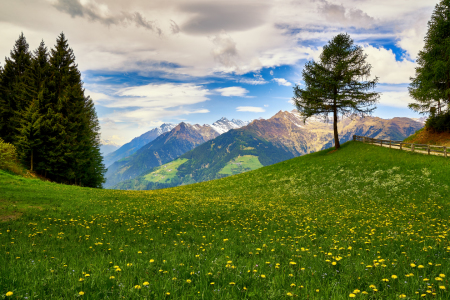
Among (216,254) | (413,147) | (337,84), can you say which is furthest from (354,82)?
(216,254)

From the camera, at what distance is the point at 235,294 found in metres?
4.41

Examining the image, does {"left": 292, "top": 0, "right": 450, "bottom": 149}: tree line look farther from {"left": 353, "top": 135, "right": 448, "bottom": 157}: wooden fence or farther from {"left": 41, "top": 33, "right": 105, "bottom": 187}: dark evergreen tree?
{"left": 41, "top": 33, "right": 105, "bottom": 187}: dark evergreen tree

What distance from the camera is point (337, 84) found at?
37406mm

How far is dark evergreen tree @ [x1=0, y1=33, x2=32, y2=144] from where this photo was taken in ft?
125

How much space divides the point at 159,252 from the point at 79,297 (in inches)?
127

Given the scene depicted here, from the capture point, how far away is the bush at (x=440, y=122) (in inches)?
1497

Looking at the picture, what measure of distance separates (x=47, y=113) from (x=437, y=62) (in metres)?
61.5

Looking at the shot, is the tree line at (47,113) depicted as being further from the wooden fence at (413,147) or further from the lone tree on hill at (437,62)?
the lone tree on hill at (437,62)

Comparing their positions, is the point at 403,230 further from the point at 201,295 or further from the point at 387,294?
the point at 201,295

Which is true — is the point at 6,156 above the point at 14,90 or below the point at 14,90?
below

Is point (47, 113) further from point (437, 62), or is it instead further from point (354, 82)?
point (437, 62)

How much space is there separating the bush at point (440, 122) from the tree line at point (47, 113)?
6242cm

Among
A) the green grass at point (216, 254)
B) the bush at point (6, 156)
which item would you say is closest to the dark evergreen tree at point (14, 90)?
the bush at point (6, 156)

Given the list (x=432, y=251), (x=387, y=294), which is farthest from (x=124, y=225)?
(x=432, y=251)
